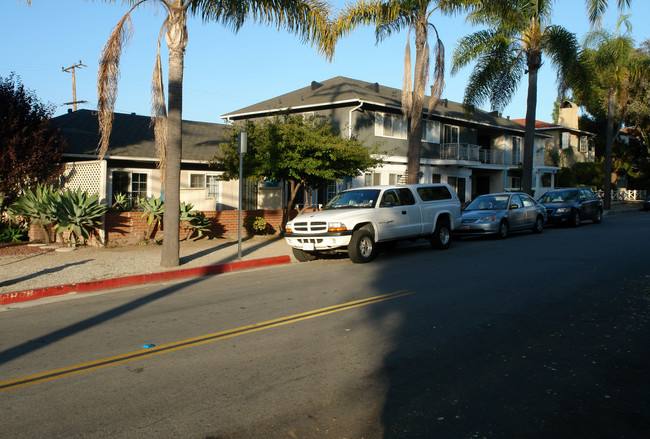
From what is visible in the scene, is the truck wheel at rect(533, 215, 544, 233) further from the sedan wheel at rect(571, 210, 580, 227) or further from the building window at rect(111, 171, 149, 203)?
the building window at rect(111, 171, 149, 203)

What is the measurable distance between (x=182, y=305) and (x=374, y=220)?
19.8 feet

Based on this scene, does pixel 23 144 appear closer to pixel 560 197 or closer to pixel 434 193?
pixel 434 193

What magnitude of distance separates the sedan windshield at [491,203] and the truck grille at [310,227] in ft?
26.4

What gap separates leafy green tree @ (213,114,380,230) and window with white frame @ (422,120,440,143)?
14.6 metres

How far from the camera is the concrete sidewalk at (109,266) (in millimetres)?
10312

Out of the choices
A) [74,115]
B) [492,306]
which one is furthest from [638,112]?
[492,306]

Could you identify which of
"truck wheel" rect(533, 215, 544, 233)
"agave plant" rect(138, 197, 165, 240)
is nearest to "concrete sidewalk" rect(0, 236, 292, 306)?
"agave plant" rect(138, 197, 165, 240)

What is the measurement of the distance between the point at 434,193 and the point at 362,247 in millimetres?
3717

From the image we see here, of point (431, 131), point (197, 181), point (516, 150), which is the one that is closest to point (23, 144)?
point (197, 181)

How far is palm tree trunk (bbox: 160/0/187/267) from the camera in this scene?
1243cm

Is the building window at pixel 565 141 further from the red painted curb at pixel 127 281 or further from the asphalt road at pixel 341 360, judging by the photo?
the asphalt road at pixel 341 360

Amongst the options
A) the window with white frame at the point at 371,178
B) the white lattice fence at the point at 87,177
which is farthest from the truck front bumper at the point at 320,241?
the window with white frame at the point at 371,178

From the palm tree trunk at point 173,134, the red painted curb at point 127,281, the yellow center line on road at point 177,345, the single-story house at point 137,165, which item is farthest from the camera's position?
the single-story house at point 137,165

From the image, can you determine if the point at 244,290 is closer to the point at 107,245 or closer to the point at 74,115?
the point at 107,245
